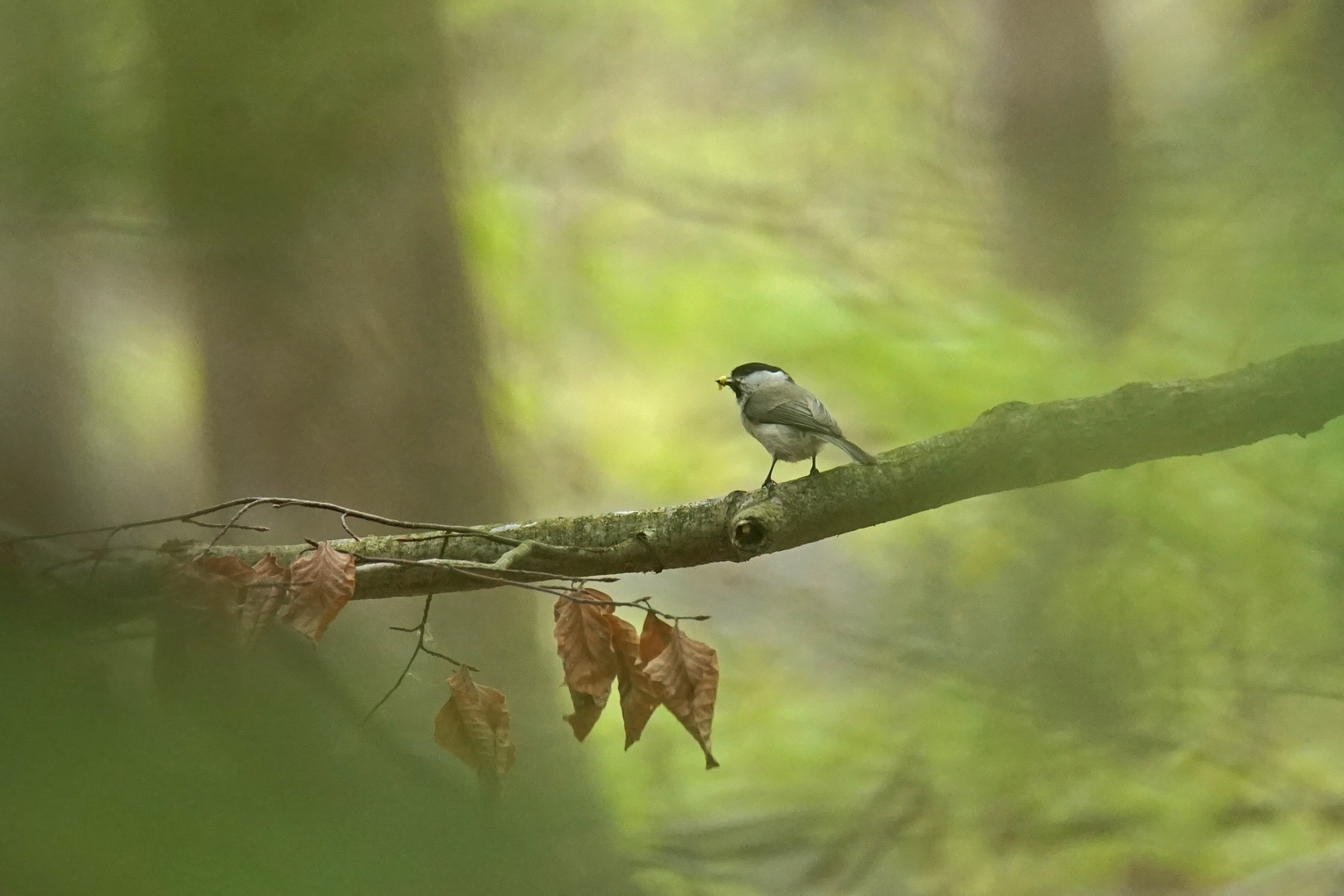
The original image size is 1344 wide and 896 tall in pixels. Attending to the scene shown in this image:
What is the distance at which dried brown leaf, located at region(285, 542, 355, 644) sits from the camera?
897 mm

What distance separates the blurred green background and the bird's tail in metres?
0.39

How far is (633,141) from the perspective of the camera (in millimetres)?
1706

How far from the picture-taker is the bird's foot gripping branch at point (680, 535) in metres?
0.94

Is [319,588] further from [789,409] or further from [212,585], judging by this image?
[789,409]

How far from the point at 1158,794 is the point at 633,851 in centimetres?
78

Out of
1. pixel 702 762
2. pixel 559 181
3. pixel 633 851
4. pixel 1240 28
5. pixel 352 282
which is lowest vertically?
pixel 633 851

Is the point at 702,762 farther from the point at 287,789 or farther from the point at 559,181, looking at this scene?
the point at 287,789

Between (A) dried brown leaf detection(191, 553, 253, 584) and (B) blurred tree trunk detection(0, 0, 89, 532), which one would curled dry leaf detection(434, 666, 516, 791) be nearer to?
(A) dried brown leaf detection(191, 553, 253, 584)

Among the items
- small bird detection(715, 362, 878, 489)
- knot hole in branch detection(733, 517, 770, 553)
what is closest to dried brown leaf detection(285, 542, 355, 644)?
knot hole in branch detection(733, 517, 770, 553)

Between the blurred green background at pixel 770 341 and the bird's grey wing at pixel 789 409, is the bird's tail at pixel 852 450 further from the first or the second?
the blurred green background at pixel 770 341

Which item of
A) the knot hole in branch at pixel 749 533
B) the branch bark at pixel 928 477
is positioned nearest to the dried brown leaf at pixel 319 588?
the branch bark at pixel 928 477

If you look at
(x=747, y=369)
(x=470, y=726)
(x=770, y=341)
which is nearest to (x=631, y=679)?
(x=470, y=726)

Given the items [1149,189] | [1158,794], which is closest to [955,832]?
[1158,794]

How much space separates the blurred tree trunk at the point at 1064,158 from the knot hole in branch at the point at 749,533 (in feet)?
2.74
